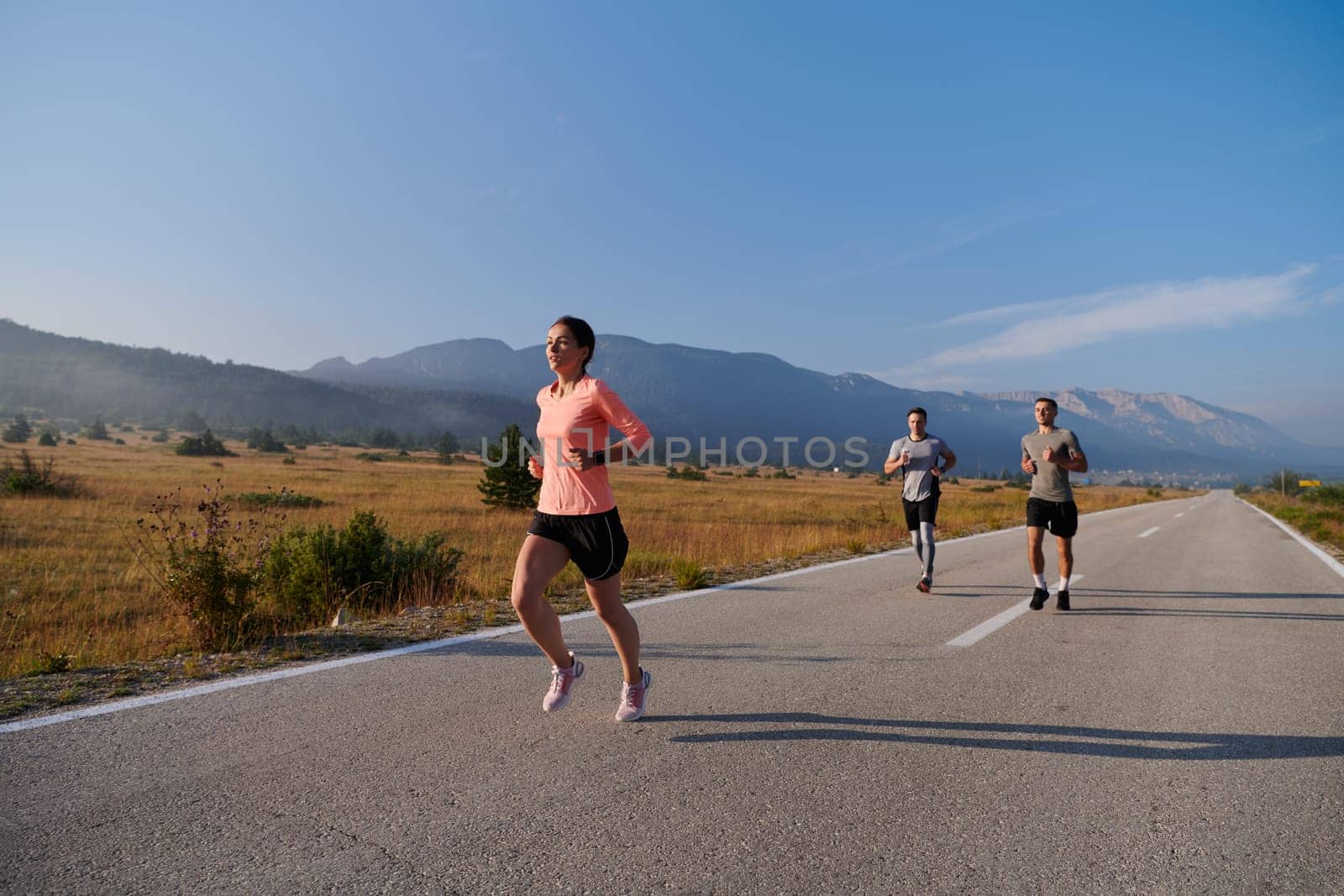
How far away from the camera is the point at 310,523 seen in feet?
56.6

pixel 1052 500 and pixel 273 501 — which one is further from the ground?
pixel 1052 500

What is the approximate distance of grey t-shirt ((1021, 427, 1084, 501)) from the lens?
7586 millimetres

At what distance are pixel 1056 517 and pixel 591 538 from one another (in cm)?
589

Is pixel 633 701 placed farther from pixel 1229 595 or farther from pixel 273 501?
pixel 273 501

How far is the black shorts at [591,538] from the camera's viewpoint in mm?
3586

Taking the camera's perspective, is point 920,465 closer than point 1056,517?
No

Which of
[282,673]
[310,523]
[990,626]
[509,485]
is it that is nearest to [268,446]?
[509,485]

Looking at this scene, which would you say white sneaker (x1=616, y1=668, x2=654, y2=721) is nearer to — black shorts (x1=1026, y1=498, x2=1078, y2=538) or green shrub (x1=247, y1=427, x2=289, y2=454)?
Answer: black shorts (x1=1026, y1=498, x2=1078, y2=538)

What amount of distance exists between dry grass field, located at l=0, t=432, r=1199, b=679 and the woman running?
330 centimetres

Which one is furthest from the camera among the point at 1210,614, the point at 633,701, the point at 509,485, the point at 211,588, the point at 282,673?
the point at 509,485

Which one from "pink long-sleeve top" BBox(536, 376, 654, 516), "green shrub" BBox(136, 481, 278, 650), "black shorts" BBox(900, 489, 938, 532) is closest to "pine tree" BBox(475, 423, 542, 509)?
"black shorts" BBox(900, 489, 938, 532)

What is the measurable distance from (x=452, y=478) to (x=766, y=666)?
1592 inches

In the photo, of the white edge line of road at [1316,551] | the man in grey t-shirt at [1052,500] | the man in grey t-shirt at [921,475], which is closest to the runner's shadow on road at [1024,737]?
the man in grey t-shirt at [1052,500]

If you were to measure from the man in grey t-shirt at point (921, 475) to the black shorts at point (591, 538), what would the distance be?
5.38m
